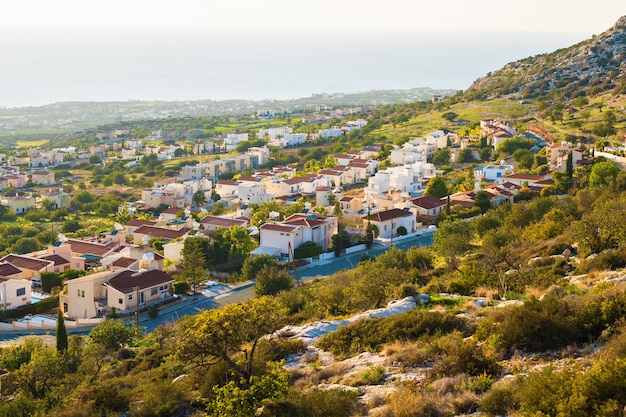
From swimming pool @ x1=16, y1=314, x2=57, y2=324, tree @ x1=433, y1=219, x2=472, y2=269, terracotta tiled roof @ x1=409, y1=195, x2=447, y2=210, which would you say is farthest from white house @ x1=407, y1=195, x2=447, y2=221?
swimming pool @ x1=16, y1=314, x2=57, y2=324

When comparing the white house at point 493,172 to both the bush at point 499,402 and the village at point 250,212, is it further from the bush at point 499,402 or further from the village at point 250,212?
the bush at point 499,402

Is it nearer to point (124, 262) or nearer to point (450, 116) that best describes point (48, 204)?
point (124, 262)

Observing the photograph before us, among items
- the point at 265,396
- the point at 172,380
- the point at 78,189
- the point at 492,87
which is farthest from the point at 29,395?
the point at 492,87

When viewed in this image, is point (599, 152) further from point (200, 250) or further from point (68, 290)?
point (68, 290)

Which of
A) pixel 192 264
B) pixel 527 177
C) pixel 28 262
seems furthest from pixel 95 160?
pixel 192 264

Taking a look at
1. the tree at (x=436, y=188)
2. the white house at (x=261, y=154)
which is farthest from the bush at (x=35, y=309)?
the white house at (x=261, y=154)

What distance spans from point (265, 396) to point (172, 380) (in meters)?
2.66

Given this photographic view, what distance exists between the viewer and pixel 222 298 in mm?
22031

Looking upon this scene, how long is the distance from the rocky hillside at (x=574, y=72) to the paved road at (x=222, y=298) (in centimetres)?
3559

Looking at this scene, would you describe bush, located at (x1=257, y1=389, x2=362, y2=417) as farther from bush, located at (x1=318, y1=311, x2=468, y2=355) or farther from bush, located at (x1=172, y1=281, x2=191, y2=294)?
bush, located at (x1=172, y1=281, x2=191, y2=294)

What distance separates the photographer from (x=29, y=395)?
429 inches

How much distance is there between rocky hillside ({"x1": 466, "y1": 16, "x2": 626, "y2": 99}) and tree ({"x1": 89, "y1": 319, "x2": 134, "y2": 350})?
47109 mm

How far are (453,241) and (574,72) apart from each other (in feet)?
162

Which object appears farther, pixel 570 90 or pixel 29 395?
pixel 570 90
